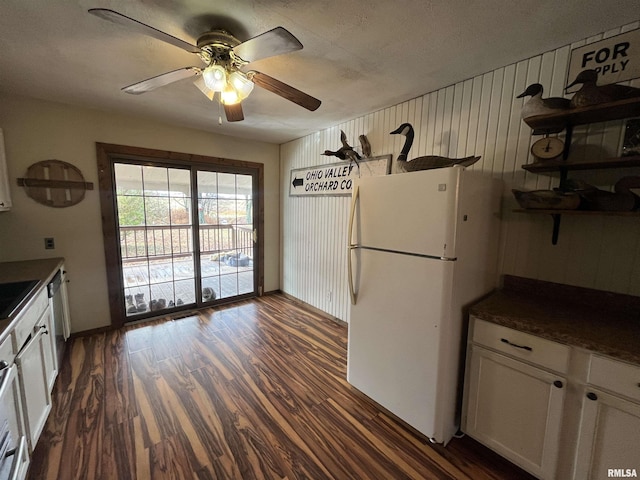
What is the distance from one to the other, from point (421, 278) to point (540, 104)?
1174mm

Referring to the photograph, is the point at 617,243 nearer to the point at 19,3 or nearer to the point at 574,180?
the point at 574,180

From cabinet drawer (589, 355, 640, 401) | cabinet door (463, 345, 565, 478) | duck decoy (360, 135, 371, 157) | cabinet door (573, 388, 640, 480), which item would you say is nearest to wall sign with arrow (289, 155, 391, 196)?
duck decoy (360, 135, 371, 157)

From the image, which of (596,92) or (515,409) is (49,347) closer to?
(515,409)

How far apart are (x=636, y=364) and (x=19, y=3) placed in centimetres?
311

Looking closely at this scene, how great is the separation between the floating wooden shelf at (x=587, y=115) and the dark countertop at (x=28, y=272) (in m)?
2.84

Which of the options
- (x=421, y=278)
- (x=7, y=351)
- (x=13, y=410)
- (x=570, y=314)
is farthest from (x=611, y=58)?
(x=13, y=410)

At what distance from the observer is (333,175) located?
312 cm

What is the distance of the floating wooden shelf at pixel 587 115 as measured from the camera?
1242 mm

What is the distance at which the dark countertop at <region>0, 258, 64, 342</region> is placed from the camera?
138 centimetres

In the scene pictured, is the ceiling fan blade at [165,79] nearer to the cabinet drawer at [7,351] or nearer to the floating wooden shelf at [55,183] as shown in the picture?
the cabinet drawer at [7,351]

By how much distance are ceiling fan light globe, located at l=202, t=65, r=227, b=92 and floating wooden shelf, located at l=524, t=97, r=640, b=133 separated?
175 centimetres

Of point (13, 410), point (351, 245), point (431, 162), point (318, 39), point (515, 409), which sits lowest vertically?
point (515, 409)

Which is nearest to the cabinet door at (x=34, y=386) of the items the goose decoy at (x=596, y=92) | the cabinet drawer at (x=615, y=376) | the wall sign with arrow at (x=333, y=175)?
the wall sign with arrow at (x=333, y=175)

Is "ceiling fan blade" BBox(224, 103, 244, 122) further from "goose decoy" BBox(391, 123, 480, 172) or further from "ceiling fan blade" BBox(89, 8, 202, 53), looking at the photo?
"goose decoy" BBox(391, 123, 480, 172)
